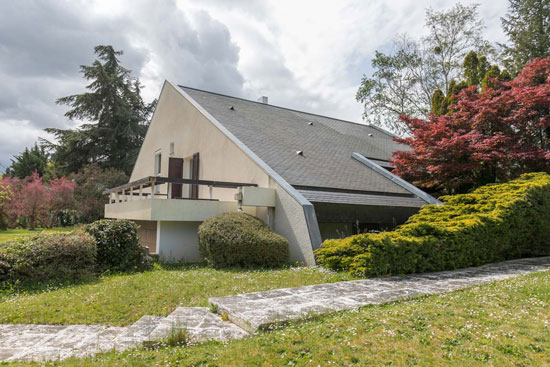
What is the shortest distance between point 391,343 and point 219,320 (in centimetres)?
211

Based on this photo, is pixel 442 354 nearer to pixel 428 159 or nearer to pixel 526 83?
pixel 428 159

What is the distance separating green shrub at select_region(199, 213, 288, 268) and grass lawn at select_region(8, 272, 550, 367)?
445 cm

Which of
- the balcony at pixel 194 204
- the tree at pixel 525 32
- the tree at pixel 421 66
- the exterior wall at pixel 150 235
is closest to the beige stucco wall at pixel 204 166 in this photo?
the balcony at pixel 194 204

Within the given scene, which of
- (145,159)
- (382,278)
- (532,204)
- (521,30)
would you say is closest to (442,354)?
(382,278)

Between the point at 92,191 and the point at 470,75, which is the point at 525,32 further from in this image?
the point at 92,191

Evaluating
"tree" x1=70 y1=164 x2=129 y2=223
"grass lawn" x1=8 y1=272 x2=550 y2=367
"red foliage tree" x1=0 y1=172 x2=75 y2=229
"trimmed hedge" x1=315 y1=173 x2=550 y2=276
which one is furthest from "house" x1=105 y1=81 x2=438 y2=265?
"red foliage tree" x1=0 y1=172 x2=75 y2=229

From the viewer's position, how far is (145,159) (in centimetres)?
1908

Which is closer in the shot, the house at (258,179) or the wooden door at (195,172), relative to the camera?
the house at (258,179)

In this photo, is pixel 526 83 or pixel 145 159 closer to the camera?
pixel 526 83

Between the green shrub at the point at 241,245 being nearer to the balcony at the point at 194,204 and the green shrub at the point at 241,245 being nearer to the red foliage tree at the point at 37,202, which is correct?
the balcony at the point at 194,204

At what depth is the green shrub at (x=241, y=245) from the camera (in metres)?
8.50

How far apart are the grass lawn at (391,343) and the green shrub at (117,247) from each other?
5.89 metres

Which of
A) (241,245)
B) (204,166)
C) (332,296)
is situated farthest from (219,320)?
(204,166)

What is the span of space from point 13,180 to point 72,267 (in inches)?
885
